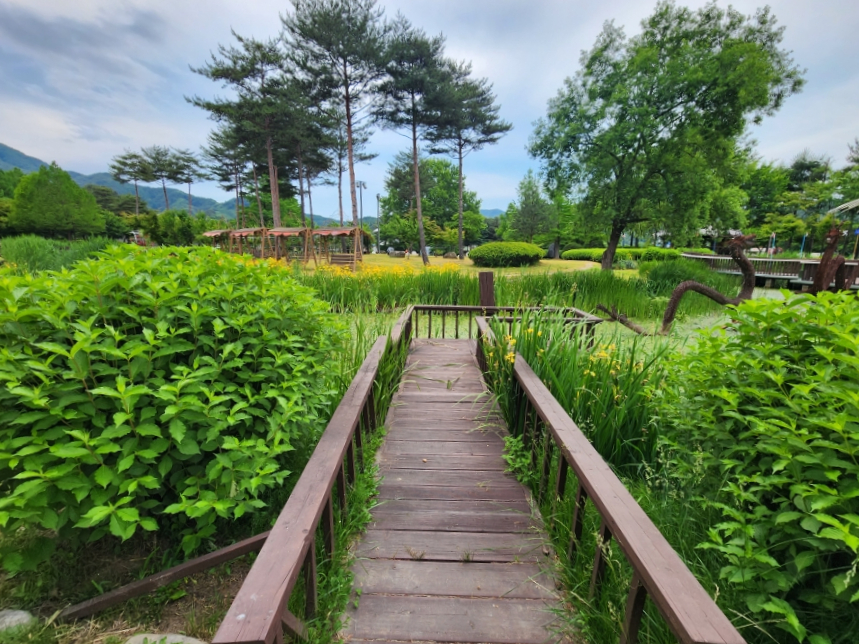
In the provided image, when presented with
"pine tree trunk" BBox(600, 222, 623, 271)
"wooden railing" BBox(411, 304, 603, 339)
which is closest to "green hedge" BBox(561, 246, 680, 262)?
"pine tree trunk" BBox(600, 222, 623, 271)

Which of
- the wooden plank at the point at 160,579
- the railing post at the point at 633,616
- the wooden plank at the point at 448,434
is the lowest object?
the wooden plank at the point at 448,434

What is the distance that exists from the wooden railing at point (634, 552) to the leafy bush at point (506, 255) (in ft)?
65.4

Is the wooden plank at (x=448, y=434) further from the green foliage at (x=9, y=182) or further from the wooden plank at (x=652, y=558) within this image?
the green foliage at (x=9, y=182)

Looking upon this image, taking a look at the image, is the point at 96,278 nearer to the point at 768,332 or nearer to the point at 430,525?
the point at 430,525

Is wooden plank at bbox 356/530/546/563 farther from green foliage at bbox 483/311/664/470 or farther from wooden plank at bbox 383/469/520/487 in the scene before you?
green foliage at bbox 483/311/664/470

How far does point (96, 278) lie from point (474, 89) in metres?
23.6

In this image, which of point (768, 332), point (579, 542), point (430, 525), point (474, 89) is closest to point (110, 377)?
point (430, 525)

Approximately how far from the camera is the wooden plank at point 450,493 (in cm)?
219

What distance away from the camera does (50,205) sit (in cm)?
2666

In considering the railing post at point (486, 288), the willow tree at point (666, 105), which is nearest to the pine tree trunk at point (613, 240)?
the willow tree at point (666, 105)

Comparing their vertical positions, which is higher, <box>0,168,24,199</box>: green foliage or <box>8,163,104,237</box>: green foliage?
<box>0,168,24,199</box>: green foliage

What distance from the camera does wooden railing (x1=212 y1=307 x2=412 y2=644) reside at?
0.86 m

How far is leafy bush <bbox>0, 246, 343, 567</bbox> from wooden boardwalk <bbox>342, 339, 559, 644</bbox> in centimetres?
65

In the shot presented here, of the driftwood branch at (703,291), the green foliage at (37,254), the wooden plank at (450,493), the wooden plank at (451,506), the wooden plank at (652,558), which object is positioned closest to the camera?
the wooden plank at (652,558)
